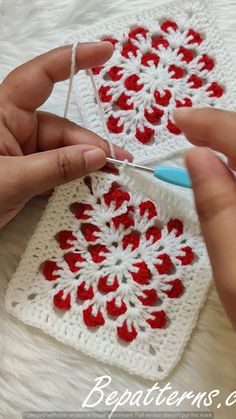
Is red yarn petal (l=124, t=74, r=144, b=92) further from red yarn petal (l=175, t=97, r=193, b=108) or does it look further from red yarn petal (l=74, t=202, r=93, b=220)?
red yarn petal (l=74, t=202, r=93, b=220)

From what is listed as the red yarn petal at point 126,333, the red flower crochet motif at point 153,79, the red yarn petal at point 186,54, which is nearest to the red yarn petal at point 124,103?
the red flower crochet motif at point 153,79

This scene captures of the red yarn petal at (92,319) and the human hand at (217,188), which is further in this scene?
the red yarn petal at (92,319)

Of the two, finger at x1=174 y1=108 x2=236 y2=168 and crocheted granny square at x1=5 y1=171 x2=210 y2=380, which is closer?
finger at x1=174 y1=108 x2=236 y2=168

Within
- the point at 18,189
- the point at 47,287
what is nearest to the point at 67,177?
the point at 18,189

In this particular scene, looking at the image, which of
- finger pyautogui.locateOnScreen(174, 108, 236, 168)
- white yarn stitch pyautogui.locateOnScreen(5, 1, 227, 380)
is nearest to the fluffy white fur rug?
white yarn stitch pyautogui.locateOnScreen(5, 1, 227, 380)

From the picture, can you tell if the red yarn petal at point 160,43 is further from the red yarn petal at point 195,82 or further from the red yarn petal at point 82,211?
the red yarn petal at point 82,211

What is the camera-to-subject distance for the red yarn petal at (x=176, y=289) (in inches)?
28.8

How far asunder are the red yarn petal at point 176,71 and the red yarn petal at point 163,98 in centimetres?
3

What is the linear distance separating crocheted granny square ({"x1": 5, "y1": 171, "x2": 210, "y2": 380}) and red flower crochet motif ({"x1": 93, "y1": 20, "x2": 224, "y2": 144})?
10 centimetres

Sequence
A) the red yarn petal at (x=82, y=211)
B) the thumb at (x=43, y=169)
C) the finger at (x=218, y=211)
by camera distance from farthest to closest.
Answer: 1. the red yarn petal at (x=82, y=211)
2. the thumb at (x=43, y=169)
3. the finger at (x=218, y=211)

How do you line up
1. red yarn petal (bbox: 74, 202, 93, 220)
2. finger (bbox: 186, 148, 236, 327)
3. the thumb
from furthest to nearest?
red yarn petal (bbox: 74, 202, 93, 220), the thumb, finger (bbox: 186, 148, 236, 327)

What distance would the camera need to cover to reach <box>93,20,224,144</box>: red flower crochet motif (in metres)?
0.80

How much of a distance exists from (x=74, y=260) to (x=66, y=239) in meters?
0.03

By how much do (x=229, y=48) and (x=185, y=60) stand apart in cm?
7
